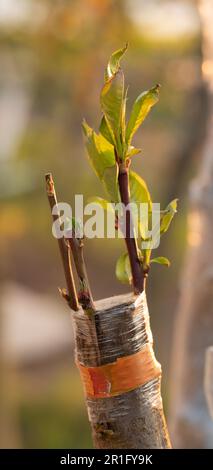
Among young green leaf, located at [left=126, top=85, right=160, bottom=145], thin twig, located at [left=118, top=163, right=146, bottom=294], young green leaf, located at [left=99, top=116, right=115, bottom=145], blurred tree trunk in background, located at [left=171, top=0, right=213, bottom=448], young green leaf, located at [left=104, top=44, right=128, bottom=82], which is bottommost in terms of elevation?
blurred tree trunk in background, located at [left=171, top=0, right=213, bottom=448]

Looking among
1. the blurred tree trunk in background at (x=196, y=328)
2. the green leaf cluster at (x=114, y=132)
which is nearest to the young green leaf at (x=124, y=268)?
the green leaf cluster at (x=114, y=132)

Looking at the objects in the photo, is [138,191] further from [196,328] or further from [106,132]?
[196,328]

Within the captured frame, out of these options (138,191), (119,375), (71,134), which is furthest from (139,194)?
(71,134)

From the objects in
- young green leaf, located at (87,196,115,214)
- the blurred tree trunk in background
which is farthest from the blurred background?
young green leaf, located at (87,196,115,214)

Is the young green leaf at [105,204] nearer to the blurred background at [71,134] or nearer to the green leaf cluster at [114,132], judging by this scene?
the green leaf cluster at [114,132]

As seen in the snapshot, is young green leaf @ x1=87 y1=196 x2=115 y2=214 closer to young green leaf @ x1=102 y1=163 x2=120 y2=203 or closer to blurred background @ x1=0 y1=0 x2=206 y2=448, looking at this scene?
young green leaf @ x1=102 y1=163 x2=120 y2=203
